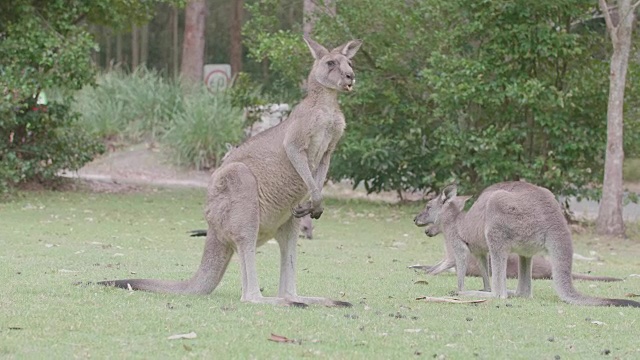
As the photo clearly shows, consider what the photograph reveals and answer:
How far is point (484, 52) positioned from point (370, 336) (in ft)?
30.6

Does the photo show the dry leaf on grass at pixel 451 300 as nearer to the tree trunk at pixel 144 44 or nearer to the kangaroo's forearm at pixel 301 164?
the kangaroo's forearm at pixel 301 164

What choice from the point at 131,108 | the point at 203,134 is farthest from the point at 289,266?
the point at 131,108

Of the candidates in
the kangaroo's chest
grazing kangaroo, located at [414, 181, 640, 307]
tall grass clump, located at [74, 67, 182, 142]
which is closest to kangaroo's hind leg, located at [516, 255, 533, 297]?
grazing kangaroo, located at [414, 181, 640, 307]

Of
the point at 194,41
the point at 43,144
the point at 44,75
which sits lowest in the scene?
the point at 43,144

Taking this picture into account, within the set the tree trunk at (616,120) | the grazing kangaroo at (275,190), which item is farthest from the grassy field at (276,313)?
the tree trunk at (616,120)

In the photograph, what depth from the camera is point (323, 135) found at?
7211 mm

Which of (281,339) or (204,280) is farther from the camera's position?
(204,280)

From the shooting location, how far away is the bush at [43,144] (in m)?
15.9

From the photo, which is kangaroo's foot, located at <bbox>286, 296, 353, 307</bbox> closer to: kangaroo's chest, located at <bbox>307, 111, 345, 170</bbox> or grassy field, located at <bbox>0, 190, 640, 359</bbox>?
grassy field, located at <bbox>0, 190, 640, 359</bbox>

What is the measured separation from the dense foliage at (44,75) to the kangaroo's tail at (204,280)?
8.23 meters

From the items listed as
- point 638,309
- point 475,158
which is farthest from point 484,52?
point 638,309

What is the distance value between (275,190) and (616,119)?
757 cm

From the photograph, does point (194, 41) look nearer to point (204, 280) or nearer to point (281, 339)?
point (204, 280)

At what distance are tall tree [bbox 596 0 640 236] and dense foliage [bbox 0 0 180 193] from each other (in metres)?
6.96
